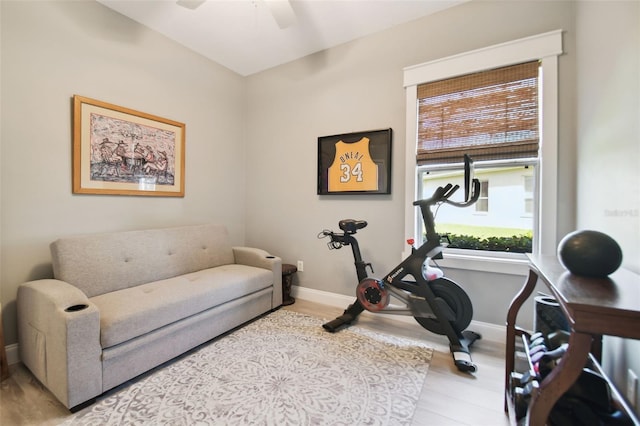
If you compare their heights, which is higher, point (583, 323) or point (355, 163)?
point (355, 163)

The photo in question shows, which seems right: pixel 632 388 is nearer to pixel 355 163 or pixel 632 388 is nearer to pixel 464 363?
pixel 464 363

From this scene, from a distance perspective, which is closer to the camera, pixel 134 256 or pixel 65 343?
pixel 65 343

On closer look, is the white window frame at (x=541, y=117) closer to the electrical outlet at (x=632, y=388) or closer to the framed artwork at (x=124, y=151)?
the electrical outlet at (x=632, y=388)

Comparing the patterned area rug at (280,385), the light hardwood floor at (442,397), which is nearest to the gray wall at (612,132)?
the light hardwood floor at (442,397)

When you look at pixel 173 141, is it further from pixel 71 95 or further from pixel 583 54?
pixel 583 54

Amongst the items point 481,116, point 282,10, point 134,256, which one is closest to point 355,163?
point 481,116

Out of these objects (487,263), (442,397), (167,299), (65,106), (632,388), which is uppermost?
(65,106)

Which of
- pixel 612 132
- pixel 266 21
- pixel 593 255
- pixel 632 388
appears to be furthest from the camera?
pixel 266 21

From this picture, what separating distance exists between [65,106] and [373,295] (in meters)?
3.02

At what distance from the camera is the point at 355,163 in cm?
290

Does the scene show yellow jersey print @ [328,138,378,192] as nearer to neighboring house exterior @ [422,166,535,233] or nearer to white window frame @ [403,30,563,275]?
neighboring house exterior @ [422,166,535,233]

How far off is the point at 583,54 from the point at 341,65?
2035 mm

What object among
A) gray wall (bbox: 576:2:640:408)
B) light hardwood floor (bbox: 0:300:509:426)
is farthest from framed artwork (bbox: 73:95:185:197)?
gray wall (bbox: 576:2:640:408)

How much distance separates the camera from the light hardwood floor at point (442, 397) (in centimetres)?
143
